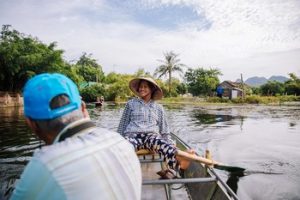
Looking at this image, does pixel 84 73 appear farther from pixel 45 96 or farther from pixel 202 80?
pixel 45 96

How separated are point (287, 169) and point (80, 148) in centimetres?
693

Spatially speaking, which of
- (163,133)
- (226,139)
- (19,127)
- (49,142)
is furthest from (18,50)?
(49,142)

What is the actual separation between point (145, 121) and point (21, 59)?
2889 centimetres

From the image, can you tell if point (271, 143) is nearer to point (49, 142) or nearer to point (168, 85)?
point (49, 142)

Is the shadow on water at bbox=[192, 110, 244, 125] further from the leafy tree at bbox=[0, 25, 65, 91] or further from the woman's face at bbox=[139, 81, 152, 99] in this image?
the leafy tree at bbox=[0, 25, 65, 91]

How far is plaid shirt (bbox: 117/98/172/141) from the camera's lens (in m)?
4.46

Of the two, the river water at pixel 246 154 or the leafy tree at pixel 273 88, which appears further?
the leafy tree at pixel 273 88

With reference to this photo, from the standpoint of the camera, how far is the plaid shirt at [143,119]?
14.6 feet

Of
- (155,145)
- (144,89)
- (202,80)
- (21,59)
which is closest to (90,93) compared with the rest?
(21,59)

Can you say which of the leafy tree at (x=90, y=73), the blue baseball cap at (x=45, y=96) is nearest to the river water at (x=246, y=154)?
the blue baseball cap at (x=45, y=96)

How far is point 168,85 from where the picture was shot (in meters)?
51.1

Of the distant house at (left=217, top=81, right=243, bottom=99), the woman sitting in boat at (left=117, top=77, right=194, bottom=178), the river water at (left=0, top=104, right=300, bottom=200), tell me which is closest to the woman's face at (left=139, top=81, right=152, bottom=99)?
the woman sitting in boat at (left=117, top=77, right=194, bottom=178)

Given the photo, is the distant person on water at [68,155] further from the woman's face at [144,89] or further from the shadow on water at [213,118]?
the shadow on water at [213,118]

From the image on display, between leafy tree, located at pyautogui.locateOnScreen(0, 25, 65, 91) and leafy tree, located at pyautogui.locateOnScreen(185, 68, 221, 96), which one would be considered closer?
leafy tree, located at pyautogui.locateOnScreen(0, 25, 65, 91)
